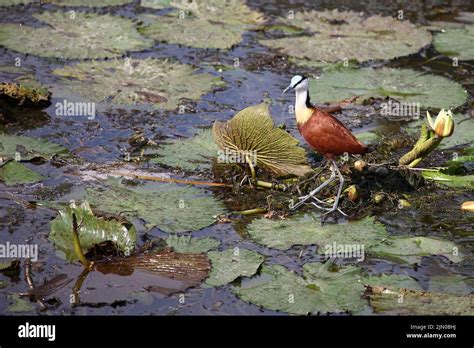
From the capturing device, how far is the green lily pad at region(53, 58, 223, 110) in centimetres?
876

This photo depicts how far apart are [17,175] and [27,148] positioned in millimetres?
555

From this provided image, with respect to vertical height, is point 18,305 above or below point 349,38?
below

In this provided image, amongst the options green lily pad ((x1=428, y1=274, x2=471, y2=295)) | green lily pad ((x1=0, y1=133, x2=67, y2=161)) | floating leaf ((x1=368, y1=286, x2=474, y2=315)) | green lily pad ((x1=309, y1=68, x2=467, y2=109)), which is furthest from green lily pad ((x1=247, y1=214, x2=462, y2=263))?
green lily pad ((x1=309, y1=68, x2=467, y2=109))

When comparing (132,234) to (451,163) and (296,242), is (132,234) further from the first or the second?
(451,163)

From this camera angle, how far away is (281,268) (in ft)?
20.0

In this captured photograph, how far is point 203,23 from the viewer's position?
1061 centimetres

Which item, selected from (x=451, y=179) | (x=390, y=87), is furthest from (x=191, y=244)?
(x=390, y=87)

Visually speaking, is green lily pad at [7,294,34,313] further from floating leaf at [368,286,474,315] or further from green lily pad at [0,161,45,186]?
floating leaf at [368,286,474,315]

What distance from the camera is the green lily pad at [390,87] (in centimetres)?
898

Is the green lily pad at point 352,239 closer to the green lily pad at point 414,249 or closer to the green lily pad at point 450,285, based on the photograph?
the green lily pad at point 414,249

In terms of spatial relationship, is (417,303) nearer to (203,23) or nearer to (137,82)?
(137,82)

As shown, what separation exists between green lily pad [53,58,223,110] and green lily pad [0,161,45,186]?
1.67 meters

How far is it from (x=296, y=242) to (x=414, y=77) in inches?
149

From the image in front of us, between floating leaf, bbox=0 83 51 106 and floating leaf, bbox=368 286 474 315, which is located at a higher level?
floating leaf, bbox=0 83 51 106
